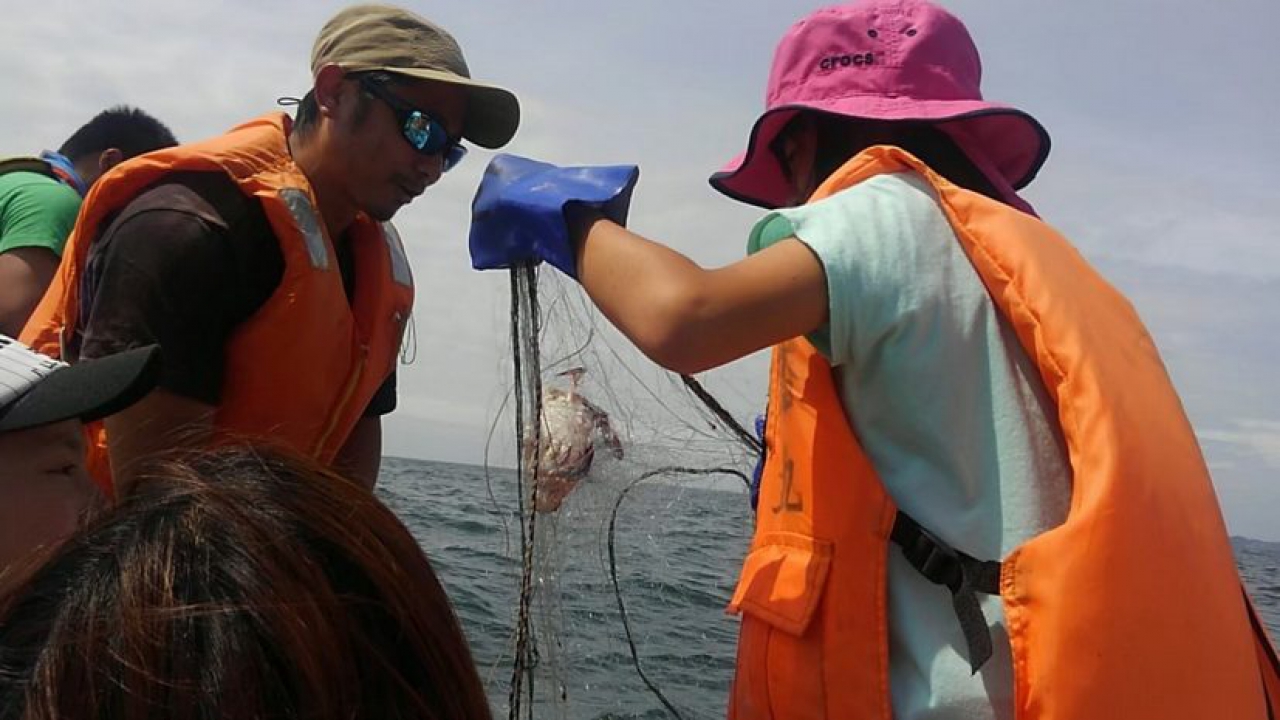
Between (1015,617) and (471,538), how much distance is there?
888cm

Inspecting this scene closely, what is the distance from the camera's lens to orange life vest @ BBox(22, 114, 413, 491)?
288 centimetres

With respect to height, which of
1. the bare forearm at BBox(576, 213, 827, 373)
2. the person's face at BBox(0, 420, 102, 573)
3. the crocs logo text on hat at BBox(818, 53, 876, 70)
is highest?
the crocs logo text on hat at BBox(818, 53, 876, 70)

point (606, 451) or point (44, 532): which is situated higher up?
point (606, 451)

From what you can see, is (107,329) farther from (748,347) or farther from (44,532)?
(748,347)

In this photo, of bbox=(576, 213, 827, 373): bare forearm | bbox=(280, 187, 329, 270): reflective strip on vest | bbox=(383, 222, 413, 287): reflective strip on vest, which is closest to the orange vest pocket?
bbox=(576, 213, 827, 373): bare forearm

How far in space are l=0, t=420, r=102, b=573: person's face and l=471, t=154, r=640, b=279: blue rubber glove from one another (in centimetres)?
89

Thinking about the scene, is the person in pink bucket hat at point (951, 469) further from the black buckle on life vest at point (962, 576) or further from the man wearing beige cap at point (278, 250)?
the man wearing beige cap at point (278, 250)

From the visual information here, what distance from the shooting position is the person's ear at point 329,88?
3078mm

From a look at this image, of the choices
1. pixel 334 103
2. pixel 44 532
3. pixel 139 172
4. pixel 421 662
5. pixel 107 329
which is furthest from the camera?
pixel 334 103

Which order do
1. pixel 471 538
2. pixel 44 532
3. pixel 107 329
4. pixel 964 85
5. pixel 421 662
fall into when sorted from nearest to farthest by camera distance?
1. pixel 421 662
2. pixel 44 532
3. pixel 964 85
4. pixel 107 329
5. pixel 471 538

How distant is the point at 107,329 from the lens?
103 inches

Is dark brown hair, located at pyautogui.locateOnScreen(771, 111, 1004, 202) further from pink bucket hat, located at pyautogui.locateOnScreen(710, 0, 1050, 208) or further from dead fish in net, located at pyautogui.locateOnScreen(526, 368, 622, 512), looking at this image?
dead fish in net, located at pyautogui.locateOnScreen(526, 368, 622, 512)

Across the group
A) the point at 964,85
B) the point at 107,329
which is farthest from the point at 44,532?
the point at 964,85

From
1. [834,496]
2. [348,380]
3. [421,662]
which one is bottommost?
[421,662]
